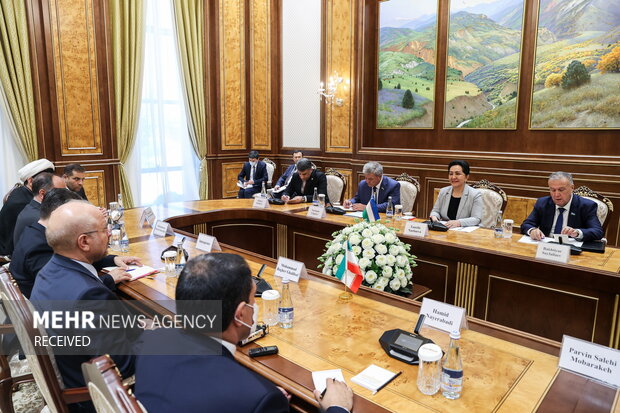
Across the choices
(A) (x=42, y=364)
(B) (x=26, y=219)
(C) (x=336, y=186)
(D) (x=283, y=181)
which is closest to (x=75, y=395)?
(A) (x=42, y=364)

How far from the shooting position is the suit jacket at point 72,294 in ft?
5.05

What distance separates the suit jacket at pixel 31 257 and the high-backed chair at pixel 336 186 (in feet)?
10.5

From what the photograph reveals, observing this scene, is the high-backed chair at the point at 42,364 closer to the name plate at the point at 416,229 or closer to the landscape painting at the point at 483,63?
the name plate at the point at 416,229

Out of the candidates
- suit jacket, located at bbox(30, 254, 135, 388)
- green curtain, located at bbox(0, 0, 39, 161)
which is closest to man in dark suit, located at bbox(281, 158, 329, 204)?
suit jacket, located at bbox(30, 254, 135, 388)

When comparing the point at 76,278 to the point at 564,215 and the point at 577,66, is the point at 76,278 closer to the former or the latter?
the point at 564,215

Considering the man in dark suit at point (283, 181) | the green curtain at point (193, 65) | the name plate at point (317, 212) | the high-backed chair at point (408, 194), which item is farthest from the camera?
the green curtain at point (193, 65)

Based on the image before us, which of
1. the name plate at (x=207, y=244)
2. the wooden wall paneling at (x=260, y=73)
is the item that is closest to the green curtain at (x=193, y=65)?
the wooden wall paneling at (x=260, y=73)

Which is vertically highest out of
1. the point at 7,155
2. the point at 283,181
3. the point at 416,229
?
the point at 7,155

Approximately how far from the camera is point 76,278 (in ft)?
5.36

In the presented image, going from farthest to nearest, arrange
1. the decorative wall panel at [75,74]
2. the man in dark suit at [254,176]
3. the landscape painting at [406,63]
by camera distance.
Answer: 1. the man in dark suit at [254,176]
2. the landscape painting at [406,63]
3. the decorative wall panel at [75,74]

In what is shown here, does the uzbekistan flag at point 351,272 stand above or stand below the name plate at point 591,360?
above

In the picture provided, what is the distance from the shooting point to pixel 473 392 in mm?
1250

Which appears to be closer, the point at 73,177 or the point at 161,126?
the point at 73,177

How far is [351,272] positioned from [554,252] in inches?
52.9
